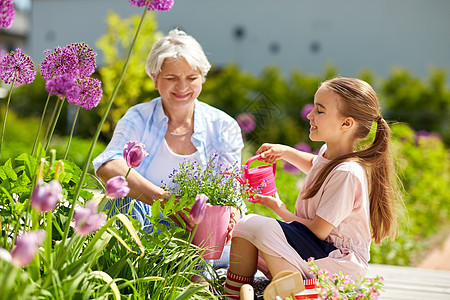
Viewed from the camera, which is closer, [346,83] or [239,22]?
[346,83]

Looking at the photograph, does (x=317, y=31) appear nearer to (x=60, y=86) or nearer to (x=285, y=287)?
(x=285, y=287)

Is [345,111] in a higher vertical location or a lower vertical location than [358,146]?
higher

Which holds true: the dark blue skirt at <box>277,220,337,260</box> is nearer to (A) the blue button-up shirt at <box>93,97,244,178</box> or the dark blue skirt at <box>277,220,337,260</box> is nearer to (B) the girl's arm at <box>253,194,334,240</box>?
(B) the girl's arm at <box>253,194,334,240</box>

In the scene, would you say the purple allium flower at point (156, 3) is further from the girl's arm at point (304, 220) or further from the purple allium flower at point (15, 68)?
the girl's arm at point (304, 220)

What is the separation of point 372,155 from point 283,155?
0.44 meters

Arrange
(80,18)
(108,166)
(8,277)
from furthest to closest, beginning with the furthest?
(80,18)
(108,166)
(8,277)

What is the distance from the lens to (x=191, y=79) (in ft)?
8.03

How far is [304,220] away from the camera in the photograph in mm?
2053

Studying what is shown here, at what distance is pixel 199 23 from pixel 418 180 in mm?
10378

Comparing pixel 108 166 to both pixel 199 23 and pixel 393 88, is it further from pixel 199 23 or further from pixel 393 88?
pixel 199 23

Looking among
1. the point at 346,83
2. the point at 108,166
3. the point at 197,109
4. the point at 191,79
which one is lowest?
the point at 108,166

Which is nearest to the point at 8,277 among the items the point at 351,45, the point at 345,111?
the point at 345,111

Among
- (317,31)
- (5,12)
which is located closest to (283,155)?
(5,12)

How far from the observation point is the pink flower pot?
192cm
